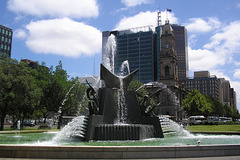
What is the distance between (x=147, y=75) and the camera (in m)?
122

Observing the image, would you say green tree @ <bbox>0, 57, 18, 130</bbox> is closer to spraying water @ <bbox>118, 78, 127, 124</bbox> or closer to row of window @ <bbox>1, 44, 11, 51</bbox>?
spraying water @ <bbox>118, 78, 127, 124</bbox>

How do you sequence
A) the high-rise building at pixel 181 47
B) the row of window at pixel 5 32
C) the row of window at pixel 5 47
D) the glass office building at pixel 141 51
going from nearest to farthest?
the row of window at pixel 5 47 < the row of window at pixel 5 32 < the glass office building at pixel 141 51 < the high-rise building at pixel 181 47

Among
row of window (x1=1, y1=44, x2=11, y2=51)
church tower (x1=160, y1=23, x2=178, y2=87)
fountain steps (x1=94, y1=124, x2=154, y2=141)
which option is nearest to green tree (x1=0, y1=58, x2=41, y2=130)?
fountain steps (x1=94, y1=124, x2=154, y2=141)

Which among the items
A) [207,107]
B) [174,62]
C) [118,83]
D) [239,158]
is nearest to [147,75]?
[174,62]

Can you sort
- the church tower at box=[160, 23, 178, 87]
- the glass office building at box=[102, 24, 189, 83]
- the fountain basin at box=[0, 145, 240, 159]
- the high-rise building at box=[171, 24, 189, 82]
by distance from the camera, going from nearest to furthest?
the fountain basin at box=[0, 145, 240, 159] < the church tower at box=[160, 23, 178, 87] < the glass office building at box=[102, 24, 189, 83] < the high-rise building at box=[171, 24, 189, 82]

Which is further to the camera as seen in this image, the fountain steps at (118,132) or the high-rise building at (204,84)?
the high-rise building at (204,84)

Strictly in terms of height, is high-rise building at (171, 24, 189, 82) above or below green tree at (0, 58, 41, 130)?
above

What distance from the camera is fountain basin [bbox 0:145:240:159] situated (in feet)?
30.3

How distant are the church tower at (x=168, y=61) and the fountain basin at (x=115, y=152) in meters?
85.6

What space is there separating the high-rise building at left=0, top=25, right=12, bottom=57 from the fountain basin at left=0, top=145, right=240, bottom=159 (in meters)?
94.1

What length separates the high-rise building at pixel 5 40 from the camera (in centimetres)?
9531

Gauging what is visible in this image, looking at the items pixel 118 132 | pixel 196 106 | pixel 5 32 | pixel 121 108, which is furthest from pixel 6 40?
pixel 118 132

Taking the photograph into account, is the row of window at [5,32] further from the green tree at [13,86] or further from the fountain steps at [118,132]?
the fountain steps at [118,132]

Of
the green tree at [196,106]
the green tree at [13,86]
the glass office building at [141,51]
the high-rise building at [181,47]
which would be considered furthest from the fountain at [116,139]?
the high-rise building at [181,47]
